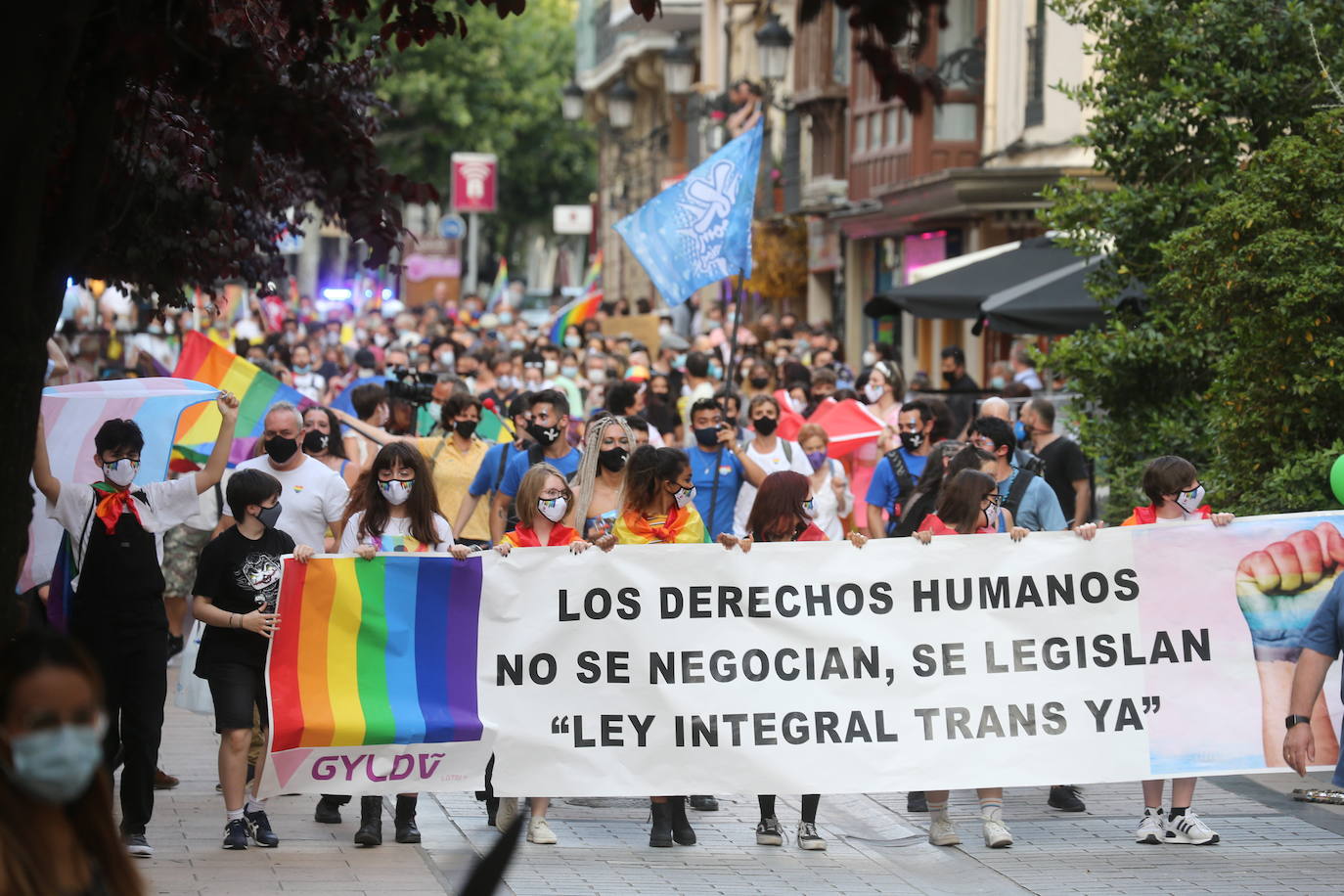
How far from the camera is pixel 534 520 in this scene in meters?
8.96

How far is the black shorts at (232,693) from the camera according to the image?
8.16 m

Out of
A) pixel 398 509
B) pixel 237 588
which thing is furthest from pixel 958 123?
pixel 237 588

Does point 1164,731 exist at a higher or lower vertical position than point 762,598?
lower

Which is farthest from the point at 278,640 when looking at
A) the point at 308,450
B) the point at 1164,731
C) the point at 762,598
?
the point at 1164,731

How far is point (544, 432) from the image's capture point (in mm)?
11352

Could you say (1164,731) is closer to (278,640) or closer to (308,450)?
(278,640)

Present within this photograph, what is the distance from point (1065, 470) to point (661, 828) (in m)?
4.51

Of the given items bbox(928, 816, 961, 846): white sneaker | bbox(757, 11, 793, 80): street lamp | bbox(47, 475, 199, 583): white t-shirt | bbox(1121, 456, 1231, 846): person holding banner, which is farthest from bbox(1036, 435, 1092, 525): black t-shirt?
bbox(757, 11, 793, 80): street lamp

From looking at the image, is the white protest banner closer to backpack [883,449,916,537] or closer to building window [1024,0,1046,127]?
backpack [883,449,916,537]

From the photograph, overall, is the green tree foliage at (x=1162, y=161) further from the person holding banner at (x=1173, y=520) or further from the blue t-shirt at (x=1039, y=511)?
the person holding banner at (x=1173, y=520)

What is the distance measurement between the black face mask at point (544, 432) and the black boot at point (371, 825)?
3.36 meters

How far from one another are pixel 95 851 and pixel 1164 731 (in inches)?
230

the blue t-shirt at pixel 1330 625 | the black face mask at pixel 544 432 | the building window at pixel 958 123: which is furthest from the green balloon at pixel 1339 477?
the building window at pixel 958 123

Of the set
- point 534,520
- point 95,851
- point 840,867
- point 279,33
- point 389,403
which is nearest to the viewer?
point 95,851
